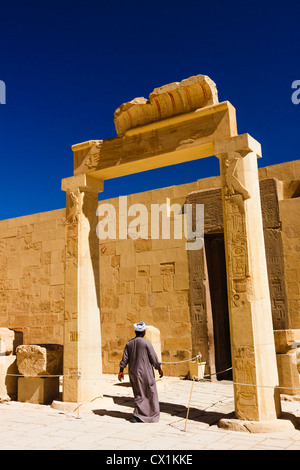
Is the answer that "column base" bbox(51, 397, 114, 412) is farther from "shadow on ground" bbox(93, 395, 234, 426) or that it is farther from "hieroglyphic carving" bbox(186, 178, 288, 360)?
"hieroglyphic carving" bbox(186, 178, 288, 360)

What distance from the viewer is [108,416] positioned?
603 cm

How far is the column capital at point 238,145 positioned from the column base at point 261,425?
3.27m

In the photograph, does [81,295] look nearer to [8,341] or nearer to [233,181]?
[8,341]

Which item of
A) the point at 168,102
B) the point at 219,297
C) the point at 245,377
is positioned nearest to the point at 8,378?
the point at 245,377

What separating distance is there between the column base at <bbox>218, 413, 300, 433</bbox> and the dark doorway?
457 cm

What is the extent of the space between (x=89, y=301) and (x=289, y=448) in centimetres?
380

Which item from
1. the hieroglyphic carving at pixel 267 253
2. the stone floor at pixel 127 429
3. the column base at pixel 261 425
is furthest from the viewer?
the hieroglyphic carving at pixel 267 253

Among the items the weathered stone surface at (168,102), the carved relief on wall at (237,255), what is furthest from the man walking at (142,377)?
the weathered stone surface at (168,102)

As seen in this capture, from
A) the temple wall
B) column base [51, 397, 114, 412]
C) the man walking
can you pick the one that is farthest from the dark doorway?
the man walking

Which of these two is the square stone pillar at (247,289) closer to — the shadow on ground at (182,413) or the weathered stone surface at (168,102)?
the shadow on ground at (182,413)

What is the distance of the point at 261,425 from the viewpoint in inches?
193

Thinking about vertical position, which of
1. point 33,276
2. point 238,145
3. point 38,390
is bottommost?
point 38,390

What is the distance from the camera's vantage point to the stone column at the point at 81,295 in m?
6.77

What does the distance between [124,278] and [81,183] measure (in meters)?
4.04
